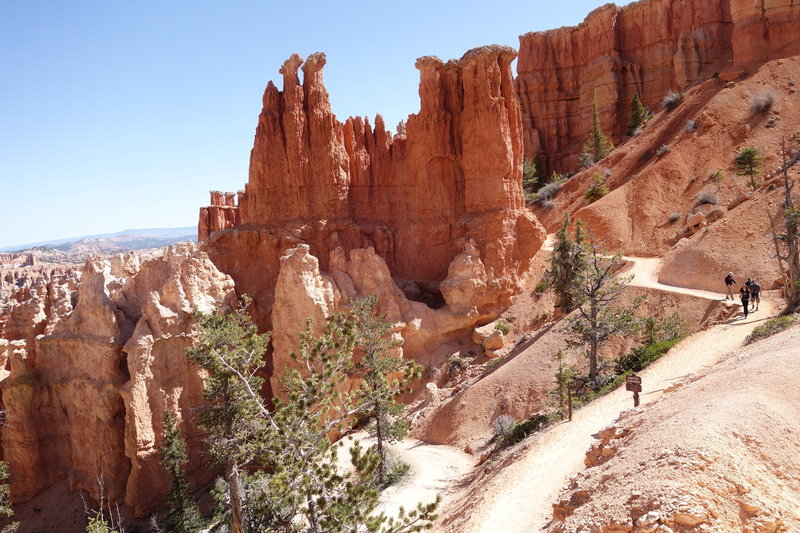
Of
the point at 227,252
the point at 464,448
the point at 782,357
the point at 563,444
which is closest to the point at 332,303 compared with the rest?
the point at 227,252

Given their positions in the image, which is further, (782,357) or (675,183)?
(675,183)

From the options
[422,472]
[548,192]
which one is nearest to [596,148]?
[548,192]

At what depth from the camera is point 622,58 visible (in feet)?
199

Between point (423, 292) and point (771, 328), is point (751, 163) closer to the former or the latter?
point (771, 328)

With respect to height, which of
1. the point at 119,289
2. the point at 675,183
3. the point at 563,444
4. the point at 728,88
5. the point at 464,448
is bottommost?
the point at 464,448

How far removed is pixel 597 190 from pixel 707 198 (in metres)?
9.99

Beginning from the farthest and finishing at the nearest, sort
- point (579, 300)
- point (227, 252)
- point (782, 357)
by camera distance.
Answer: point (227, 252) → point (579, 300) → point (782, 357)

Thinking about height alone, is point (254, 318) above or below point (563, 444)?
above

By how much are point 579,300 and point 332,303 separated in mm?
11694

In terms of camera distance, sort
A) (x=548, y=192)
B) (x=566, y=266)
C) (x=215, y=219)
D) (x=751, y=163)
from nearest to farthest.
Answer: (x=566, y=266) < (x=751, y=163) < (x=215, y=219) < (x=548, y=192)

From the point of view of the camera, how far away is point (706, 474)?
8.22 meters

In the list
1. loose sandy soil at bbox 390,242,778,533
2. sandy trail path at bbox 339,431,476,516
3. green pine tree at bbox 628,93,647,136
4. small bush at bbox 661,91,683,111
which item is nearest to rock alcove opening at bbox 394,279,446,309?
sandy trail path at bbox 339,431,476,516

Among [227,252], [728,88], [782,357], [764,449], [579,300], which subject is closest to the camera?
[764,449]

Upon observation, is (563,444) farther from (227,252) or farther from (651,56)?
(651,56)
